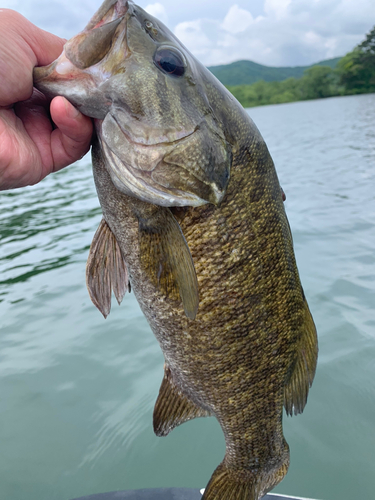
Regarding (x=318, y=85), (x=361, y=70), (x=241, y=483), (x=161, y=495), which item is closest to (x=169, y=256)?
(x=241, y=483)

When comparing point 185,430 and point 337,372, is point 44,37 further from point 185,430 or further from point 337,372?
point 337,372

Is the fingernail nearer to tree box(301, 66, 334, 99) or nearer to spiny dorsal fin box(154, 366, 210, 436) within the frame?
spiny dorsal fin box(154, 366, 210, 436)

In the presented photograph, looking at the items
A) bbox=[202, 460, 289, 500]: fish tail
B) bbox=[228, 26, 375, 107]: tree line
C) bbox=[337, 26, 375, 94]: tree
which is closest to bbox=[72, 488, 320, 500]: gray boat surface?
bbox=[202, 460, 289, 500]: fish tail

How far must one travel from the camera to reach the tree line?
8162 cm

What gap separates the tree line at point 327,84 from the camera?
81.6 m

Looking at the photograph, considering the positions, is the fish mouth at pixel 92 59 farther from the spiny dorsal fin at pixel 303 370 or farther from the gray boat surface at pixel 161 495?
the gray boat surface at pixel 161 495

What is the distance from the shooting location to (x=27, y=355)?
5.08 m

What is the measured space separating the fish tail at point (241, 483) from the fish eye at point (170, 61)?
6.71ft

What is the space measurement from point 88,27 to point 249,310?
51.6 inches

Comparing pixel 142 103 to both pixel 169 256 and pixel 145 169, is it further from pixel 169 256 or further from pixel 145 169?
pixel 169 256

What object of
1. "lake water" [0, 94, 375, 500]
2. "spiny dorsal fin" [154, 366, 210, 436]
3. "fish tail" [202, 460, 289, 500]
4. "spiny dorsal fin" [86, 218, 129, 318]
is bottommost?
"lake water" [0, 94, 375, 500]

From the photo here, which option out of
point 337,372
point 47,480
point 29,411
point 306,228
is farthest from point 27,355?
point 306,228

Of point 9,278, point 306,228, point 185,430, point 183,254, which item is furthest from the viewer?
point 306,228

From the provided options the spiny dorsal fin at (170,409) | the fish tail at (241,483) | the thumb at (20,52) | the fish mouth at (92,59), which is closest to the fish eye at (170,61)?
the fish mouth at (92,59)
